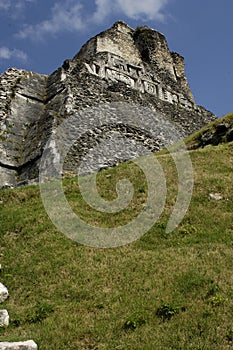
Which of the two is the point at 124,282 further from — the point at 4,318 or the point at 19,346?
the point at 19,346

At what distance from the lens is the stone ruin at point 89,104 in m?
28.1

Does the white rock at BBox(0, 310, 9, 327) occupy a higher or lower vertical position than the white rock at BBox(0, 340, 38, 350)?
higher

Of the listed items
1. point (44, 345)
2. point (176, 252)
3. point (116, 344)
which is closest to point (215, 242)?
point (176, 252)

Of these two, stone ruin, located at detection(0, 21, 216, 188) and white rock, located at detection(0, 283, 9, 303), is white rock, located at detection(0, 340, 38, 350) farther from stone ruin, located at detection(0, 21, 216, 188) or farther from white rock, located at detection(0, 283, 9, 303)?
stone ruin, located at detection(0, 21, 216, 188)

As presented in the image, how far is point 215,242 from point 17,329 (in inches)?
276

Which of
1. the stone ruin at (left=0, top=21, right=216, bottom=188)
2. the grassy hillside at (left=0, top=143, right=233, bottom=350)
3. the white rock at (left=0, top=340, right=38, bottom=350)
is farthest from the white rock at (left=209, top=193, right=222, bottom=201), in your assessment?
the white rock at (left=0, top=340, right=38, bottom=350)

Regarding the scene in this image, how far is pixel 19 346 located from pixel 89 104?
25.7m

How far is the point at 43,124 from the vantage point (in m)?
30.2

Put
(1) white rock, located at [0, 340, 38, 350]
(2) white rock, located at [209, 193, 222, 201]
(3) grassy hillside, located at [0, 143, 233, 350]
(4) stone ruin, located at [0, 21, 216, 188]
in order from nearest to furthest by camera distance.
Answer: (1) white rock, located at [0, 340, 38, 350], (3) grassy hillside, located at [0, 143, 233, 350], (2) white rock, located at [209, 193, 222, 201], (4) stone ruin, located at [0, 21, 216, 188]

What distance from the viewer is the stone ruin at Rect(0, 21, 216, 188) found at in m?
28.1

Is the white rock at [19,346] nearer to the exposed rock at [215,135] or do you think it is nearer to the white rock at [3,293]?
the white rock at [3,293]

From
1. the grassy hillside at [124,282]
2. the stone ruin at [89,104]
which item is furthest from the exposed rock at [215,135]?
the grassy hillside at [124,282]

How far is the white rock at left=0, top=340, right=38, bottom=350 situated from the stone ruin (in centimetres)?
1591

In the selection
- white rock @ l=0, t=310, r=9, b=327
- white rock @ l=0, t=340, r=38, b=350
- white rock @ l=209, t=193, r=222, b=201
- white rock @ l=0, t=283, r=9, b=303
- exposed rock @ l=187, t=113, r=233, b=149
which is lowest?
white rock @ l=0, t=340, r=38, b=350
